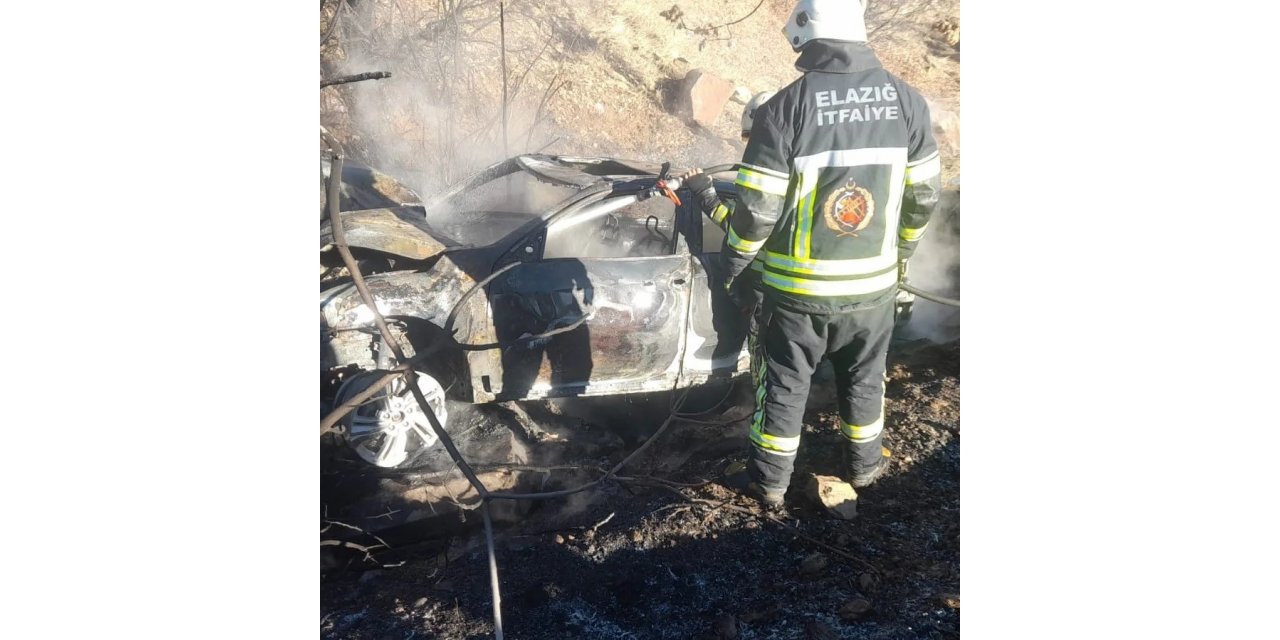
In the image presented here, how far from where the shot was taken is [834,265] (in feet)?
10.2

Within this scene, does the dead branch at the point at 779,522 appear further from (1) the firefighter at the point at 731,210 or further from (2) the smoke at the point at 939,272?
(2) the smoke at the point at 939,272

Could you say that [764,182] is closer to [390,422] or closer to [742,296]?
[742,296]

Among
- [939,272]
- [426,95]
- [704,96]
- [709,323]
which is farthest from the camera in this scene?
[704,96]

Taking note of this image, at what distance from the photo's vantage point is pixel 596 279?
3.87 metres

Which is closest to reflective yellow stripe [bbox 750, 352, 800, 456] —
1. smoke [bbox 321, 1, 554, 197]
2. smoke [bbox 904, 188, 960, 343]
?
smoke [bbox 904, 188, 960, 343]

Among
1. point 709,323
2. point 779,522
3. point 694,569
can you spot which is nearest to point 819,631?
point 694,569

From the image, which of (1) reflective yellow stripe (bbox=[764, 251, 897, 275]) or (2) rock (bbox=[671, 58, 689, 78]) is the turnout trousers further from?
(2) rock (bbox=[671, 58, 689, 78])

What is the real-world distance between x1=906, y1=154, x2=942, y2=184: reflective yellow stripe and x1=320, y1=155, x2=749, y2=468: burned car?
1.18 m

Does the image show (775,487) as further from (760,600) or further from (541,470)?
(541,470)

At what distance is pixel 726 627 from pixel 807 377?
1.18 meters

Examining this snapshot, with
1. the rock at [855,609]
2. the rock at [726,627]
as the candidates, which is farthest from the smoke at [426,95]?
the rock at [855,609]

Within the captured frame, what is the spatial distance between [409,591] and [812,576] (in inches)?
67.5

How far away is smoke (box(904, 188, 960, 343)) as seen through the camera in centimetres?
523

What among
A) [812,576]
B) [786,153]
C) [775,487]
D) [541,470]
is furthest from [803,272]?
[541,470]
